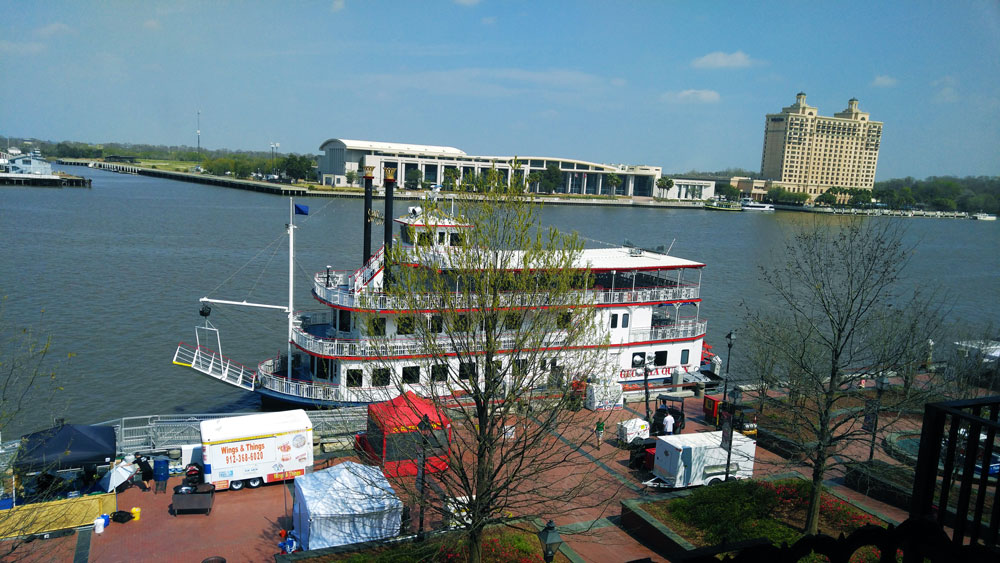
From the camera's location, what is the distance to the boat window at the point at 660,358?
1109 inches

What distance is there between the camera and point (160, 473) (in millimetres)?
16750

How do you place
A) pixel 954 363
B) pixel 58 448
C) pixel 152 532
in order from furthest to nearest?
pixel 954 363 < pixel 58 448 < pixel 152 532

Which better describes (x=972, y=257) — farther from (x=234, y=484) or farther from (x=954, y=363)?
(x=234, y=484)

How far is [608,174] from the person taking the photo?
593 feet

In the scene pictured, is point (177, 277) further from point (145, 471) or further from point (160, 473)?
point (160, 473)

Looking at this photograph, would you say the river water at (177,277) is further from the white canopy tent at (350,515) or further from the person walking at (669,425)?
the white canopy tent at (350,515)

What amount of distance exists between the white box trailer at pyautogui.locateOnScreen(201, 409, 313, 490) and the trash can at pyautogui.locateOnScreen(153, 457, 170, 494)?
3.10 ft

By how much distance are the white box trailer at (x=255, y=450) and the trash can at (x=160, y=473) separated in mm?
945

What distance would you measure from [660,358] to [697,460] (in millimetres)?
11584

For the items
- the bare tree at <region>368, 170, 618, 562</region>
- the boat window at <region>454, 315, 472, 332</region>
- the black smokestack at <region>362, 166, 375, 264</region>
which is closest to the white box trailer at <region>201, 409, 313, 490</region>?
the bare tree at <region>368, 170, 618, 562</region>

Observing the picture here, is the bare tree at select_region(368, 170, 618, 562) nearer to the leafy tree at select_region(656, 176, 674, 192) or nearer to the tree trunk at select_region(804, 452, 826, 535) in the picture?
the tree trunk at select_region(804, 452, 826, 535)

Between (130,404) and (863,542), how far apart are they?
2927 cm

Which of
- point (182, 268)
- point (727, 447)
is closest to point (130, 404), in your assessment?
point (727, 447)

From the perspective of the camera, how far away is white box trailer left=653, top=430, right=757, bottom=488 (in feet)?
55.1
